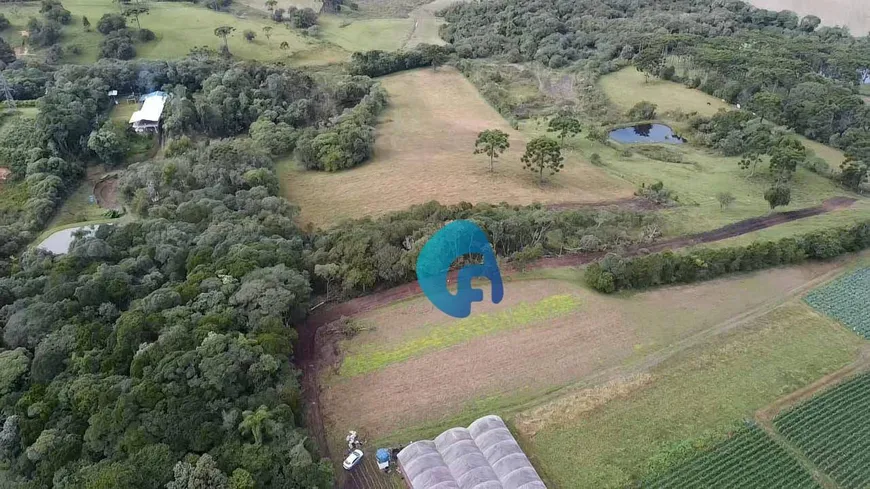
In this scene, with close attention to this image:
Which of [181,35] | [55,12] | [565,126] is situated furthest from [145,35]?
[565,126]

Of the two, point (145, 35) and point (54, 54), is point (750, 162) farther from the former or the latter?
point (54, 54)

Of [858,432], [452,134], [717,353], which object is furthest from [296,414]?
[452,134]

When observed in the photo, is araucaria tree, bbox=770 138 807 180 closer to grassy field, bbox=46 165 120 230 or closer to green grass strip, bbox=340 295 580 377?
green grass strip, bbox=340 295 580 377

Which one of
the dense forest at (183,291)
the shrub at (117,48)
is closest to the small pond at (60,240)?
the dense forest at (183,291)

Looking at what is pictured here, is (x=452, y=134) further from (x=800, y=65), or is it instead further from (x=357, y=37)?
(x=800, y=65)

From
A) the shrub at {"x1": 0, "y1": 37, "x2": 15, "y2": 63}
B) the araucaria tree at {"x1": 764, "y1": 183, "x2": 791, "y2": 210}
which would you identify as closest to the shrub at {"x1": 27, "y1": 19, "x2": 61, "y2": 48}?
the shrub at {"x1": 0, "y1": 37, "x2": 15, "y2": 63}

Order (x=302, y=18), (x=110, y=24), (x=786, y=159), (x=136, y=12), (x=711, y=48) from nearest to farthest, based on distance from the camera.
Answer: (x=786, y=159) < (x=110, y=24) < (x=711, y=48) < (x=136, y=12) < (x=302, y=18)

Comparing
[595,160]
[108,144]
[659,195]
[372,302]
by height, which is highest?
[659,195]
